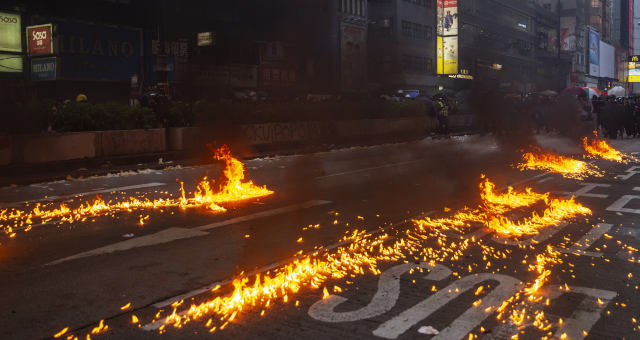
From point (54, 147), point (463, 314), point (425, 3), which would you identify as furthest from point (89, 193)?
point (425, 3)

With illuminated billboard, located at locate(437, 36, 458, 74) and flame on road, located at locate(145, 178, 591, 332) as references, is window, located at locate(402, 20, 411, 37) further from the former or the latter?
flame on road, located at locate(145, 178, 591, 332)

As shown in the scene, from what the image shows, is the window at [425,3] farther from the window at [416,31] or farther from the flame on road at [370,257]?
the flame on road at [370,257]

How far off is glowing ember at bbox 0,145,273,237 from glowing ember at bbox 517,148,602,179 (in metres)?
6.64

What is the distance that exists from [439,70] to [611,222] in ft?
171

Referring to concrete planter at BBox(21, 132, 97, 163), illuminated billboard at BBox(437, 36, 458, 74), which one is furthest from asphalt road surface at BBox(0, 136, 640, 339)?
illuminated billboard at BBox(437, 36, 458, 74)

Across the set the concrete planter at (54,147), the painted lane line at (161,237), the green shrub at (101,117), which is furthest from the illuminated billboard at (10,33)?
the painted lane line at (161,237)

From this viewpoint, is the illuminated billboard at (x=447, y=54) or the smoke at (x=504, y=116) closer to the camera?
the smoke at (x=504, y=116)

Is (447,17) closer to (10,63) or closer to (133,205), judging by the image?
(10,63)

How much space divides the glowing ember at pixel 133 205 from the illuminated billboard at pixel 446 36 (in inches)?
1939

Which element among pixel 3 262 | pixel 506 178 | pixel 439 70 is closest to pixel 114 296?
pixel 3 262

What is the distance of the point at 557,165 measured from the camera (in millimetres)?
14594

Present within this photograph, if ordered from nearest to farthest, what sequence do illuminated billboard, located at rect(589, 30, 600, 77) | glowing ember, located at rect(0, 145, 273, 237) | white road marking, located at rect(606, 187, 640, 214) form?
glowing ember, located at rect(0, 145, 273, 237), white road marking, located at rect(606, 187, 640, 214), illuminated billboard, located at rect(589, 30, 600, 77)

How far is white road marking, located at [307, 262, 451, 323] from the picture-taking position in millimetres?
4129

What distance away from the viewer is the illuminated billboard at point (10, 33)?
24.1m
